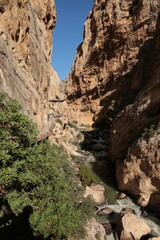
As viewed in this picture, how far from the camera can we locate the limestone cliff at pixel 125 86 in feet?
40.8

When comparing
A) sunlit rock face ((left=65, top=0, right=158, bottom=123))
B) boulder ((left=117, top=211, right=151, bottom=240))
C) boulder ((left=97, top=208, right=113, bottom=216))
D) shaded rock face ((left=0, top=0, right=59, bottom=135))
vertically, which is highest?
sunlit rock face ((left=65, top=0, right=158, bottom=123))

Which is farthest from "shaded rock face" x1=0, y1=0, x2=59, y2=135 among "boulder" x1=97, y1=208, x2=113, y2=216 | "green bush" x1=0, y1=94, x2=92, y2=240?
"boulder" x1=97, y1=208, x2=113, y2=216

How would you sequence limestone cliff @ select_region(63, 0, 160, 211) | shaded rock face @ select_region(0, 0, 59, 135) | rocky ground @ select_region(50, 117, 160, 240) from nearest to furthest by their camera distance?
rocky ground @ select_region(50, 117, 160, 240)
shaded rock face @ select_region(0, 0, 59, 135)
limestone cliff @ select_region(63, 0, 160, 211)

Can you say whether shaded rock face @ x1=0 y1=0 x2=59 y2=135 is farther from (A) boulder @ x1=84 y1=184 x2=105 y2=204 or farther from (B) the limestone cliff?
(B) the limestone cliff

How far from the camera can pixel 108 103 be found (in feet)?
113

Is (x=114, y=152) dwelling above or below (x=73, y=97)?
below

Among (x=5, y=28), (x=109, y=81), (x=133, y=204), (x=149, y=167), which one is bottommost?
(x=133, y=204)

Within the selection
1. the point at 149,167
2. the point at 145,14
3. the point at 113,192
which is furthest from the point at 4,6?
the point at 145,14

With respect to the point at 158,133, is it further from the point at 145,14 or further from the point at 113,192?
the point at 145,14

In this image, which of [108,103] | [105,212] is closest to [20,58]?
[105,212]

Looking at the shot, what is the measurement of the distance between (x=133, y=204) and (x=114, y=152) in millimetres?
Result: 6896

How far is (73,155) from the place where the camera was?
20.7 meters

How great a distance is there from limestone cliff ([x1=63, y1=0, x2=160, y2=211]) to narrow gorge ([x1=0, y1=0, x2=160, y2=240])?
0.27 ft

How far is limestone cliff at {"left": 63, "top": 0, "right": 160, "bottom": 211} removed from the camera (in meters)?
12.4
